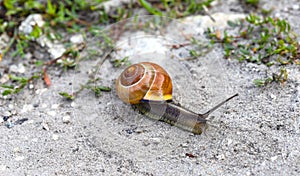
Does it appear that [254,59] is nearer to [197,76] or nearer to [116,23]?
[197,76]

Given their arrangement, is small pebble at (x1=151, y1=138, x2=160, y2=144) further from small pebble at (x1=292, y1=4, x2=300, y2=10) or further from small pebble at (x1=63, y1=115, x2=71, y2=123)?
small pebble at (x1=292, y1=4, x2=300, y2=10)

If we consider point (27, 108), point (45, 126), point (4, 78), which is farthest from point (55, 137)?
point (4, 78)

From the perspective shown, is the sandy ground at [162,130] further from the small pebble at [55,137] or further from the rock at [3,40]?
the rock at [3,40]

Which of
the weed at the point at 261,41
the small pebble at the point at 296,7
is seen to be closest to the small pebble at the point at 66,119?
the weed at the point at 261,41

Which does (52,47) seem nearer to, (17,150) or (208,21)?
(17,150)

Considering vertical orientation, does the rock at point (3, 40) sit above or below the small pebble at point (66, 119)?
above
